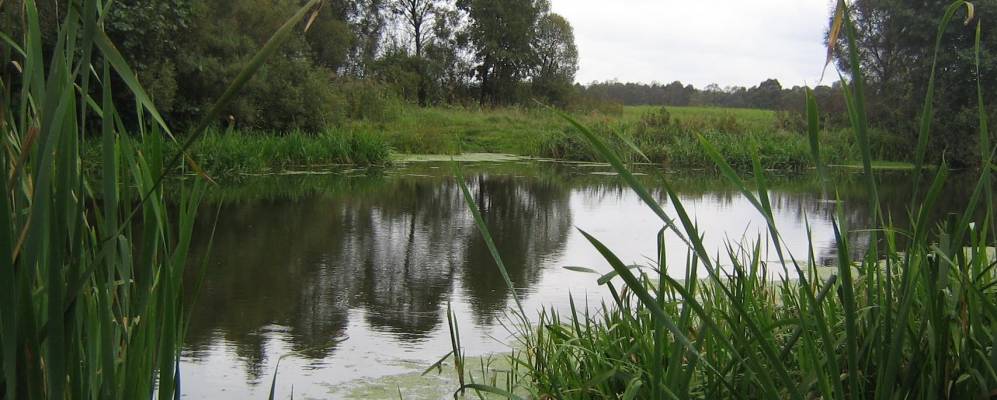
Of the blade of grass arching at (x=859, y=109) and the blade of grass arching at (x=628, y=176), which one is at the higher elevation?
the blade of grass arching at (x=859, y=109)

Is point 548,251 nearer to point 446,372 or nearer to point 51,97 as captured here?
point 446,372

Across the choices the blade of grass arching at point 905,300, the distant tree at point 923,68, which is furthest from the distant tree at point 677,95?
the blade of grass arching at point 905,300

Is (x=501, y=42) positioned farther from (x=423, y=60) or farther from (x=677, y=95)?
(x=677, y=95)

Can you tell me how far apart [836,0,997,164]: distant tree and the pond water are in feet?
23.4

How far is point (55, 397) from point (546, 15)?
35.8 metres

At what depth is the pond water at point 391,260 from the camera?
11.6 feet

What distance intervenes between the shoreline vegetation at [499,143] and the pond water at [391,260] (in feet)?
3.63

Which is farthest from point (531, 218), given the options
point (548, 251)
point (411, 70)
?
point (411, 70)

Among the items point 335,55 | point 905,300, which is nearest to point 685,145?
point 335,55

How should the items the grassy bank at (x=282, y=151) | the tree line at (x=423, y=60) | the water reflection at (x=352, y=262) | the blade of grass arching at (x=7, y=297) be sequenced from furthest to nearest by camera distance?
the tree line at (x=423, y=60) < the grassy bank at (x=282, y=151) < the water reflection at (x=352, y=262) < the blade of grass arching at (x=7, y=297)

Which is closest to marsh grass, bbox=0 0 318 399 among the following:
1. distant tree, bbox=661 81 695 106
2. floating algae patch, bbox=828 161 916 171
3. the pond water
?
the pond water

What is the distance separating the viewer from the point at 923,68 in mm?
19531

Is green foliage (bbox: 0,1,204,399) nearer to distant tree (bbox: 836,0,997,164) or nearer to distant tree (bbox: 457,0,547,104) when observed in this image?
distant tree (bbox: 836,0,997,164)

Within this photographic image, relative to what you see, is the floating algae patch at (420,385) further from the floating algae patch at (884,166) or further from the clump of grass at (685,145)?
the floating algae patch at (884,166)
